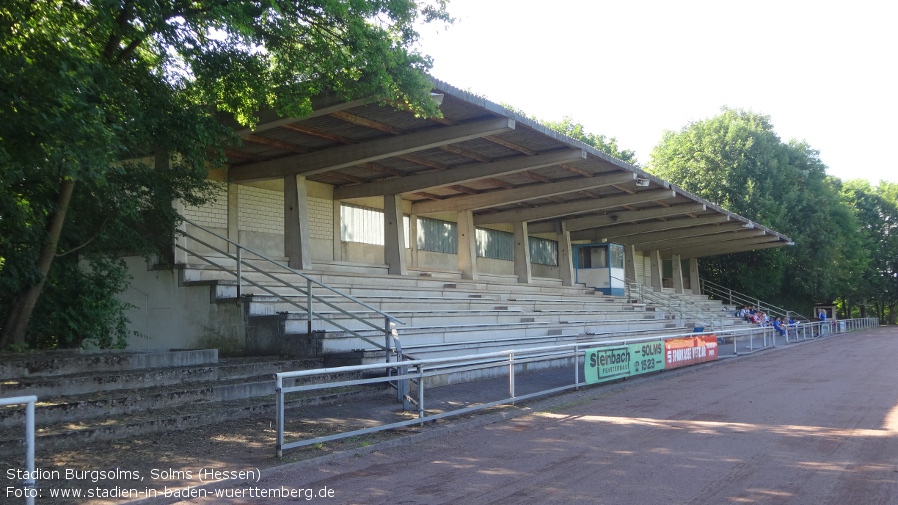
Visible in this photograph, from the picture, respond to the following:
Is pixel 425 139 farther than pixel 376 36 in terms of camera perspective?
Yes

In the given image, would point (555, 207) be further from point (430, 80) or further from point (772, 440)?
point (772, 440)

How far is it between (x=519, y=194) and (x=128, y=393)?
1648 cm

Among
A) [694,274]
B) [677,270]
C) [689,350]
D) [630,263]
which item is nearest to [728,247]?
[677,270]

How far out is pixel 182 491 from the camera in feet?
20.5

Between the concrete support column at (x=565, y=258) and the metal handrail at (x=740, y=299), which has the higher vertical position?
the concrete support column at (x=565, y=258)

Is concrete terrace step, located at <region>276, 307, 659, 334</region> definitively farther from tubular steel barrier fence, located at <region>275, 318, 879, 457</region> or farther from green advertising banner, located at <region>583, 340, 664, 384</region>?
green advertising banner, located at <region>583, 340, 664, 384</region>

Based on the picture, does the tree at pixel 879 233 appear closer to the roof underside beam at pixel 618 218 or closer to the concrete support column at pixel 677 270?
the concrete support column at pixel 677 270

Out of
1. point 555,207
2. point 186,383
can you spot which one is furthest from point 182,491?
point 555,207

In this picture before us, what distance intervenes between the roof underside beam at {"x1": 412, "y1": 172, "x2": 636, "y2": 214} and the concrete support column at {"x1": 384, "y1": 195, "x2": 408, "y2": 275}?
12.2 feet

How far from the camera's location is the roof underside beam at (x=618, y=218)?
29406mm

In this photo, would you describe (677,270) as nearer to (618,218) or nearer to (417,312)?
(618,218)

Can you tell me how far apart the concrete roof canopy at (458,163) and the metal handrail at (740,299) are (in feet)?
57.1

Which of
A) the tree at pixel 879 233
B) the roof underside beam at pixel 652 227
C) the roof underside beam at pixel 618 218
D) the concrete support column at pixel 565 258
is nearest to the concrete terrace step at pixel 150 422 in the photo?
the roof underside beam at pixel 618 218

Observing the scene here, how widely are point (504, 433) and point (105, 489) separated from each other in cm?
511
